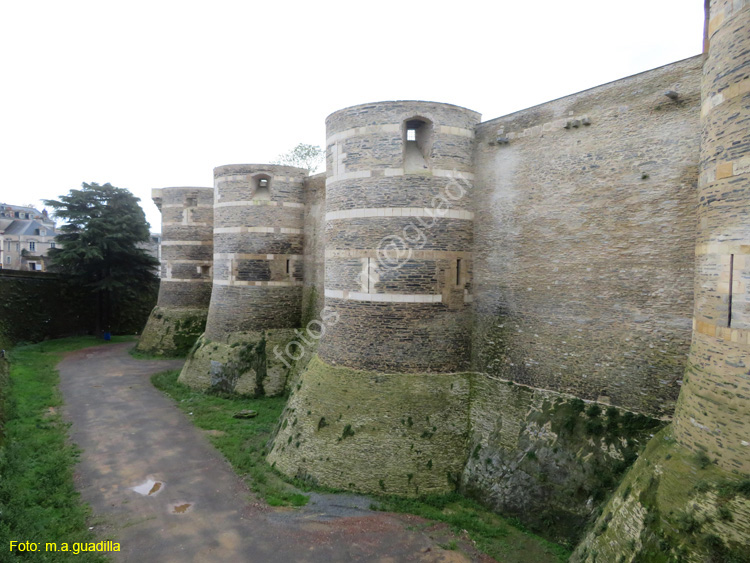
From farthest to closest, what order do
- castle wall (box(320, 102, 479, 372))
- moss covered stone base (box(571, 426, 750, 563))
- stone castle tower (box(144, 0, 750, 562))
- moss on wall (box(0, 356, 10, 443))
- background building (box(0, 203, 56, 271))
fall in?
background building (box(0, 203, 56, 271)) → moss on wall (box(0, 356, 10, 443)) → castle wall (box(320, 102, 479, 372)) → stone castle tower (box(144, 0, 750, 562)) → moss covered stone base (box(571, 426, 750, 563))

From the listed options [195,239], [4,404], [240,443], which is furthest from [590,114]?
[195,239]

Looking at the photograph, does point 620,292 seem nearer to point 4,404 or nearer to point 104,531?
point 104,531

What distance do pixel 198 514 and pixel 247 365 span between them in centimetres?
930

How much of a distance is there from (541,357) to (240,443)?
33.2 ft

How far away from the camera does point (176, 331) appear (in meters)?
28.2

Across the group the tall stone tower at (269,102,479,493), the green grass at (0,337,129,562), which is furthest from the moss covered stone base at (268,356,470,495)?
the green grass at (0,337,129,562)

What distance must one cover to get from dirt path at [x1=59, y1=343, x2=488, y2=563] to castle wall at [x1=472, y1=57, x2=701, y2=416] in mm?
5138

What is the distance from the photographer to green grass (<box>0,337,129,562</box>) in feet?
32.3

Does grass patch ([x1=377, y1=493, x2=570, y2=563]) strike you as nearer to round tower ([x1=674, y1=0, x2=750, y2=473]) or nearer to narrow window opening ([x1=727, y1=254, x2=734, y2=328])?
round tower ([x1=674, y1=0, x2=750, y2=473])

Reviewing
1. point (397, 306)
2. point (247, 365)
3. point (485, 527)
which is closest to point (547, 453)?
point (485, 527)

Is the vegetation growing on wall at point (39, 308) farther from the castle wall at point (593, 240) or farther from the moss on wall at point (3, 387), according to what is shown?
the castle wall at point (593, 240)

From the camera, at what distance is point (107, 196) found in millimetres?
33750

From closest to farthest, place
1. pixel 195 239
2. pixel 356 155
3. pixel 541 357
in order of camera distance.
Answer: pixel 541 357 → pixel 356 155 → pixel 195 239

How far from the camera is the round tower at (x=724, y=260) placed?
677 centimetres
